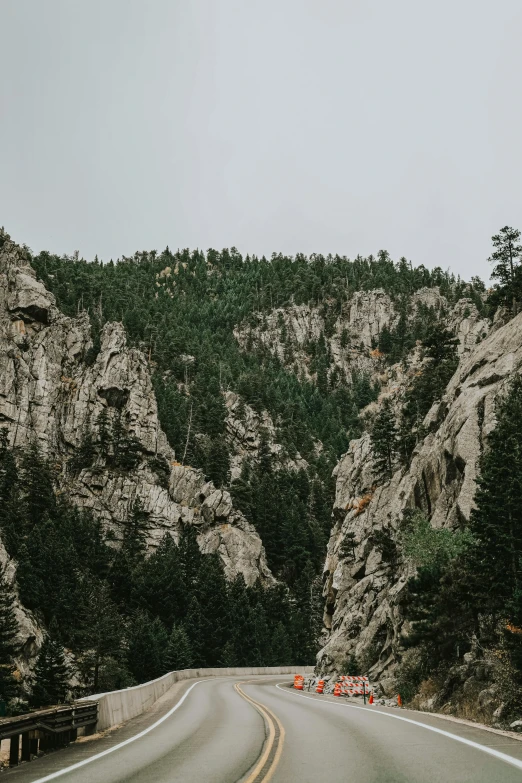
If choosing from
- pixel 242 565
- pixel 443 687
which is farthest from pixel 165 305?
pixel 443 687

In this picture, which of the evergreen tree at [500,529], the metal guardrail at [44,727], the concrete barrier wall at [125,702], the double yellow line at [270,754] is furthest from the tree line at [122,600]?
the metal guardrail at [44,727]

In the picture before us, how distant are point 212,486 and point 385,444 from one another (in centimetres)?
4559

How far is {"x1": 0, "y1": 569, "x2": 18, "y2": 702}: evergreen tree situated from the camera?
5038 centimetres

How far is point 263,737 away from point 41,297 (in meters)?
110

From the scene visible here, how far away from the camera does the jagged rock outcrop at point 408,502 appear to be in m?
40.3

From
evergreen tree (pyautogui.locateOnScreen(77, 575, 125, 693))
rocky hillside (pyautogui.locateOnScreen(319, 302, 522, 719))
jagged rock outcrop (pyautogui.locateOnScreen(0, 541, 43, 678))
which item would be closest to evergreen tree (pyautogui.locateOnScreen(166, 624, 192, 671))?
evergreen tree (pyautogui.locateOnScreen(77, 575, 125, 693))

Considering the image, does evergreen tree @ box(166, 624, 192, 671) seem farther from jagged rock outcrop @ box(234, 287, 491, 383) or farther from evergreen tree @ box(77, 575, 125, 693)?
jagged rock outcrop @ box(234, 287, 491, 383)

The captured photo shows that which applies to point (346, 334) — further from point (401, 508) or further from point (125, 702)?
point (125, 702)

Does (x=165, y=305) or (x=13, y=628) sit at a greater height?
(x=165, y=305)

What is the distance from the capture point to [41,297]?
114 metres

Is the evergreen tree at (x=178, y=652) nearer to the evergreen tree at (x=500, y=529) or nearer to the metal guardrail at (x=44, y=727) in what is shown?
the evergreen tree at (x=500, y=529)

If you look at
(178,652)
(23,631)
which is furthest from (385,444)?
(23,631)

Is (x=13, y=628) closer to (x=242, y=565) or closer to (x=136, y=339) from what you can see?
(x=242, y=565)

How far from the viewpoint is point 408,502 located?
50.4 metres
